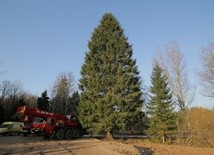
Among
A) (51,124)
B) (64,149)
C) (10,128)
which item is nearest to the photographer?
(64,149)

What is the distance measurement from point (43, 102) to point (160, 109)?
37.5m

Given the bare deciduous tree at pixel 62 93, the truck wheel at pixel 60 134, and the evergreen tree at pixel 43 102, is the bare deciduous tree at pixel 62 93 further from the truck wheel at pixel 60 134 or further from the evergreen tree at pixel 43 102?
the truck wheel at pixel 60 134

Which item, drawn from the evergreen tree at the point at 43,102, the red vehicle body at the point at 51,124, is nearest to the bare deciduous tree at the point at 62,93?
the evergreen tree at the point at 43,102

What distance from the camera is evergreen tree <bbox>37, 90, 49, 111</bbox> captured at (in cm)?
6509

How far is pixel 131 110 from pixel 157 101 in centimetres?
431

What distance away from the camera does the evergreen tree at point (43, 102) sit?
214 feet

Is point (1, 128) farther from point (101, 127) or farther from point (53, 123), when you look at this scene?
point (101, 127)

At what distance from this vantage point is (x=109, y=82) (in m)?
33.7

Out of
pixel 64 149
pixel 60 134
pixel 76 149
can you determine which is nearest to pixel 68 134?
pixel 60 134

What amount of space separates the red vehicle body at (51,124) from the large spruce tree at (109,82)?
139 inches

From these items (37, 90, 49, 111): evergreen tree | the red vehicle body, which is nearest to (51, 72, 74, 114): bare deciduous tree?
(37, 90, 49, 111): evergreen tree

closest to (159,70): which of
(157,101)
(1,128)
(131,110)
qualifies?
(157,101)

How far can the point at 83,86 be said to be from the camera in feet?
117

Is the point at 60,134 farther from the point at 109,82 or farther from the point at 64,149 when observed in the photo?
the point at 64,149
